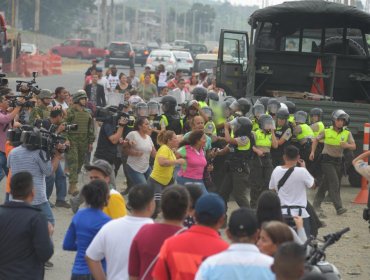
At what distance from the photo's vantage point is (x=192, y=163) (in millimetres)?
13336

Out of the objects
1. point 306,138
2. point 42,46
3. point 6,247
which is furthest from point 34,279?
point 42,46

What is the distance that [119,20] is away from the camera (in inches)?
7854

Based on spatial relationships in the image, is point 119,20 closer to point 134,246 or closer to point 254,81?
point 254,81

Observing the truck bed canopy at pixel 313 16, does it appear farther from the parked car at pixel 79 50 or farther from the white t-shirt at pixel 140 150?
the parked car at pixel 79 50

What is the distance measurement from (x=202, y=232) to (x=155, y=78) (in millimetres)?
28044

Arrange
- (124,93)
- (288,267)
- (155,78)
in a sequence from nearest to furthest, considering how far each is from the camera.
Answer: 1. (288,267)
2. (124,93)
3. (155,78)

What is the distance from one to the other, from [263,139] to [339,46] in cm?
828

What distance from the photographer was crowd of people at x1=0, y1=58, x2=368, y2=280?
671 cm

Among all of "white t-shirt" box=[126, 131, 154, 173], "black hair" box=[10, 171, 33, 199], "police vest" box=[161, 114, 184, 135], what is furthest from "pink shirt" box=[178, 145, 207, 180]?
"black hair" box=[10, 171, 33, 199]

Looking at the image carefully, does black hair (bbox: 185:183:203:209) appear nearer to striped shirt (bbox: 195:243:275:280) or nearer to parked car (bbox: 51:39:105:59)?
striped shirt (bbox: 195:243:275:280)

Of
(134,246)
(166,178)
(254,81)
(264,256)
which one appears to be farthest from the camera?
(254,81)

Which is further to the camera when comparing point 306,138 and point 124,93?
point 124,93

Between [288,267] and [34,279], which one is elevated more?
[288,267]

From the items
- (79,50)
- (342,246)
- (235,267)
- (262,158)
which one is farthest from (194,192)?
(79,50)
